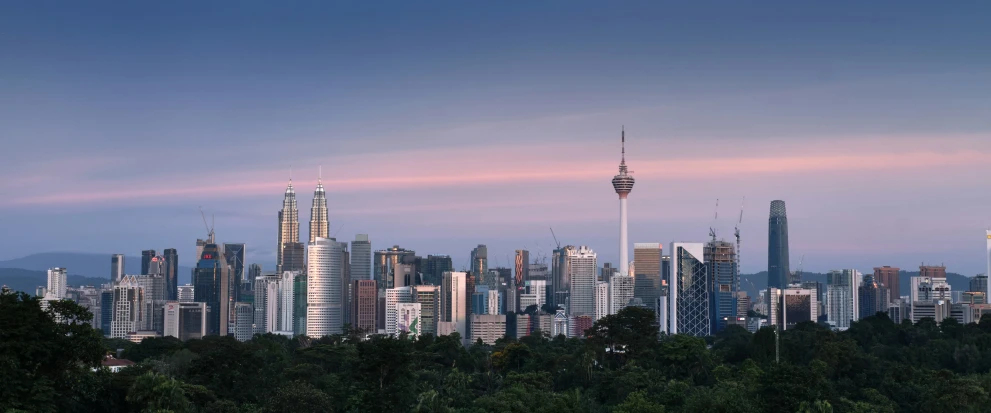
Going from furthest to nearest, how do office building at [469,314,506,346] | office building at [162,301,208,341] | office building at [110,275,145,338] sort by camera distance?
office building at [110,275,145,338] < office building at [162,301,208,341] < office building at [469,314,506,346]

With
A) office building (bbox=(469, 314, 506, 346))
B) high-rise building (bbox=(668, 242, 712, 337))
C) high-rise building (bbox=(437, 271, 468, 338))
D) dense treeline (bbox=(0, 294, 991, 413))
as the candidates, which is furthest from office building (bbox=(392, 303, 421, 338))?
dense treeline (bbox=(0, 294, 991, 413))

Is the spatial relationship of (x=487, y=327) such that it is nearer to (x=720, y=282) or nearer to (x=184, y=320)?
(x=720, y=282)

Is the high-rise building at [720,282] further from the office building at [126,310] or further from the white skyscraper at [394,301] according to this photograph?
the office building at [126,310]

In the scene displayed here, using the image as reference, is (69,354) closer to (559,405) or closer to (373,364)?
(373,364)

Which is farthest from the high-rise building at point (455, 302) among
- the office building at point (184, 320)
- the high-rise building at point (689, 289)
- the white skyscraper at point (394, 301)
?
the office building at point (184, 320)

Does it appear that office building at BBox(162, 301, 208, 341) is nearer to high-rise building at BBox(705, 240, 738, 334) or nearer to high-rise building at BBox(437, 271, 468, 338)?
high-rise building at BBox(437, 271, 468, 338)
